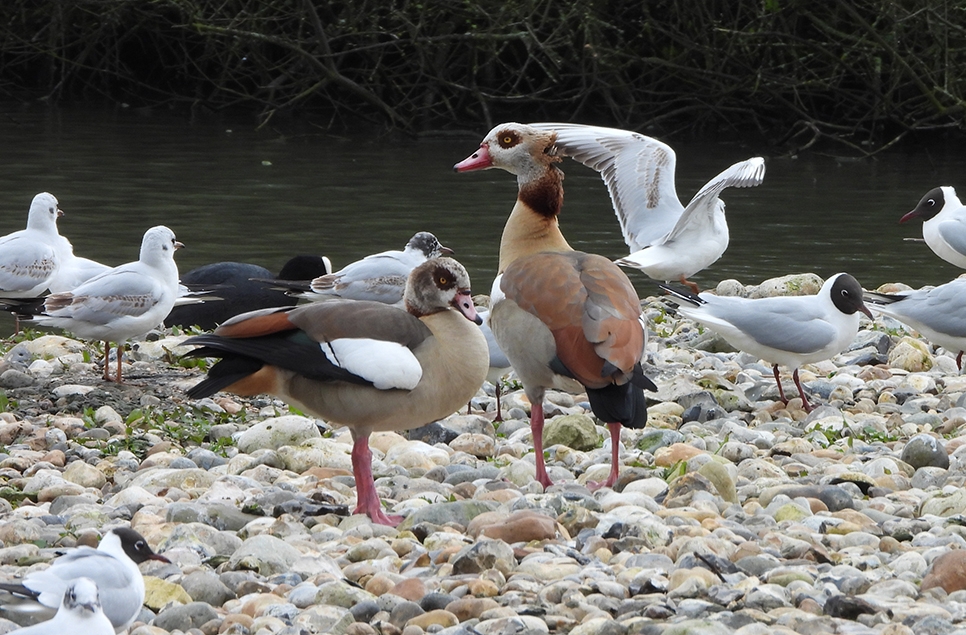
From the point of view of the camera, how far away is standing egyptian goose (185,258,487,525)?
177 inches

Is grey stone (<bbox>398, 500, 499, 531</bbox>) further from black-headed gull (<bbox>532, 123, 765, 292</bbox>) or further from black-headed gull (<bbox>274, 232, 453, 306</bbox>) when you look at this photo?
black-headed gull (<bbox>532, 123, 765, 292</bbox>)

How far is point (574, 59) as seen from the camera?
62.6ft

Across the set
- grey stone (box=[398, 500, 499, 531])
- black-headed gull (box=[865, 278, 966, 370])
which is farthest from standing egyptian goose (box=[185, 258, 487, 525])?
black-headed gull (box=[865, 278, 966, 370])

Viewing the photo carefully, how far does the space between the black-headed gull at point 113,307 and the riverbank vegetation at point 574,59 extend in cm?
1068

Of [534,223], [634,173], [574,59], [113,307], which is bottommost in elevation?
[113,307]

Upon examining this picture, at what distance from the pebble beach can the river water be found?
4.51 metres

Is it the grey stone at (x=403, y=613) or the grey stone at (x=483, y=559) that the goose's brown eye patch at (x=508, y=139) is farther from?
the grey stone at (x=403, y=613)

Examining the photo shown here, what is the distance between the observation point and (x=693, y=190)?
594 inches

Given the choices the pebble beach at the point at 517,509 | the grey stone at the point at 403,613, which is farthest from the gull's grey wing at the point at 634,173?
the grey stone at the point at 403,613

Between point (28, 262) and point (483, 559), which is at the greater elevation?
point (28, 262)

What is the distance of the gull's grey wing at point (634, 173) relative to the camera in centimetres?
872

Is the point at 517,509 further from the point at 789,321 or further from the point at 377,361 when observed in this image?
the point at 789,321

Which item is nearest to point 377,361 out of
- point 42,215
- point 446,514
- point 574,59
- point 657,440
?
point 446,514

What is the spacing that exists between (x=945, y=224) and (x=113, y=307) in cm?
601
